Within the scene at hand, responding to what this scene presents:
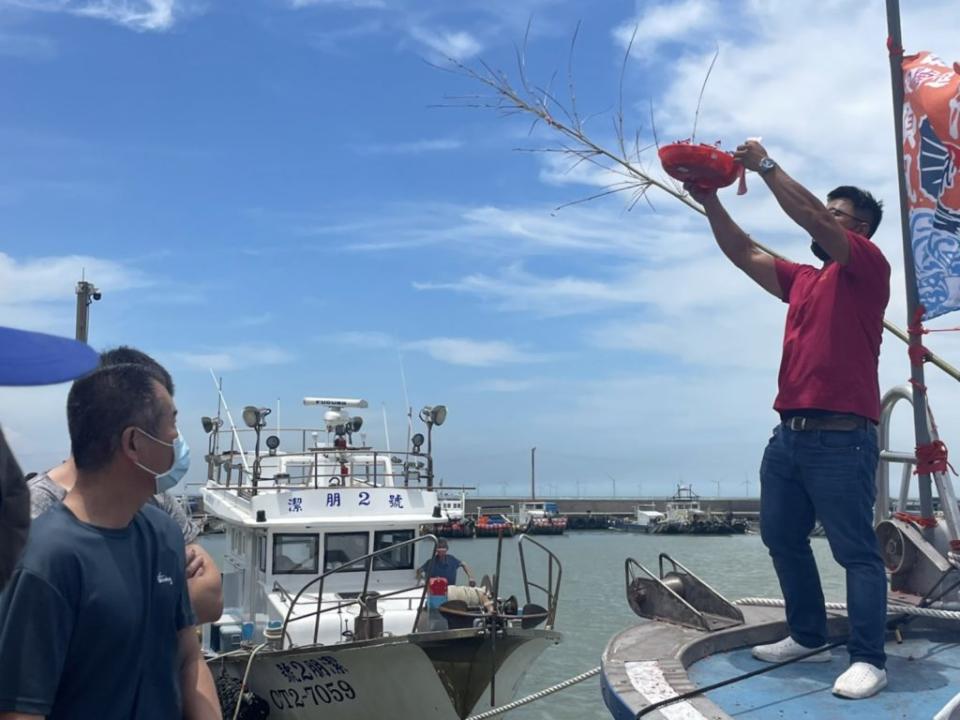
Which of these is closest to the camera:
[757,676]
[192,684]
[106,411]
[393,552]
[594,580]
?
[106,411]

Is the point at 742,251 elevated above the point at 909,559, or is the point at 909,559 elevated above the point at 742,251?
the point at 742,251

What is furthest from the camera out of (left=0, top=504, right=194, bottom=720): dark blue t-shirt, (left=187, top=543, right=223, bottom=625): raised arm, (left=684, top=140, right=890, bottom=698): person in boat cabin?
(left=684, top=140, right=890, bottom=698): person in boat cabin

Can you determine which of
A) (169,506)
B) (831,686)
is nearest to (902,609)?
(831,686)

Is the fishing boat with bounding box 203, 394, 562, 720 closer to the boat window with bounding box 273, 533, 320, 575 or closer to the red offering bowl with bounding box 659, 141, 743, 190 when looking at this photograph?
the boat window with bounding box 273, 533, 320, 575

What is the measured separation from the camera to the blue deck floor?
3203 millimetres

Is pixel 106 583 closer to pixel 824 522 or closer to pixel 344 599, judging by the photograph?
pixel 824 522

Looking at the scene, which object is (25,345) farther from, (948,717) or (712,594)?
(712,594)

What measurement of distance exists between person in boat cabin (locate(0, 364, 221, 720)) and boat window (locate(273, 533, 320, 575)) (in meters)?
10.3

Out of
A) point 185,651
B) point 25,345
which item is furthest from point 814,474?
point 25,345

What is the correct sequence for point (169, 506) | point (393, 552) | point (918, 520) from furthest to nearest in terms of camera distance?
point (393, 552)
point (918, 520)
point (169, 506)

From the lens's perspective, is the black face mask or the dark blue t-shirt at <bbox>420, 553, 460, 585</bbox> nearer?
the black face mask

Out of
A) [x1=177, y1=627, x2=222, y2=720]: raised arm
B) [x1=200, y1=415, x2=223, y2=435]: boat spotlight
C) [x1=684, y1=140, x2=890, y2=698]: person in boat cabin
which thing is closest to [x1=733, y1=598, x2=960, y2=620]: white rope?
[x1=684, y1=140, x2=890, y2=698]: person in boat cabin

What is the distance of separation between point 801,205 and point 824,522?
1249 mm

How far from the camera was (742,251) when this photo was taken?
13.7 feet
